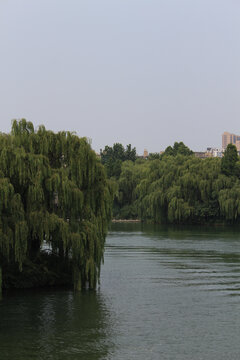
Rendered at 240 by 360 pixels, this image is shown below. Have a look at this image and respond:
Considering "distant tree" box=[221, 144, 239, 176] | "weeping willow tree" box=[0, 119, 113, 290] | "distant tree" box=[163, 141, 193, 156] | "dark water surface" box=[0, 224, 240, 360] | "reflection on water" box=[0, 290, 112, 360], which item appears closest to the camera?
"reflection on water" box=[0, 290, 112, 360]

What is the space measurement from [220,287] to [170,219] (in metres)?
47.3

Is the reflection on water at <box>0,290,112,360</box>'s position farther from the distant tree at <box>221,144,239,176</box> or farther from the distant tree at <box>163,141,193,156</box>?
the distant tree at <box>163,141,193,156</box>

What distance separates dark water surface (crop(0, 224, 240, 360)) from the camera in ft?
55.9

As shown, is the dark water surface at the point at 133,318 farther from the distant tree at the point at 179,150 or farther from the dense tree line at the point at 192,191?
the distant tree at the point at 179,150

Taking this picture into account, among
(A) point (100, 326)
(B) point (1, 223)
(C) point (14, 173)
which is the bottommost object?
(A) point (100, 326)

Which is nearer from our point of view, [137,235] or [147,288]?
[147,288]

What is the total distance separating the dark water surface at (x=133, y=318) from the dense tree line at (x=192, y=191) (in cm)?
4007

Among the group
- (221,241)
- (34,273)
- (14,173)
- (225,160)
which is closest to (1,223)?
(14,173)

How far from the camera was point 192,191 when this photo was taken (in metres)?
75.6

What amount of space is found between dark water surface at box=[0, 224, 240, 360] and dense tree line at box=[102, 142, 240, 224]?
4007cm

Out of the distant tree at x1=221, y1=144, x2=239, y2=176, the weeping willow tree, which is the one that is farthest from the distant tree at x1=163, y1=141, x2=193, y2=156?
the weeping willow tree

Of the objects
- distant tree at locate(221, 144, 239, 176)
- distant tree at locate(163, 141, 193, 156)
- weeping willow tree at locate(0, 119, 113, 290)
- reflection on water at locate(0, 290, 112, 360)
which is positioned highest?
distant tree at locate(163, 141, 193, 156)

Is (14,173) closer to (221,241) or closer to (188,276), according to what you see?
(188,276)

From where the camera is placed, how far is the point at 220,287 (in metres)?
Answer: 27.1
